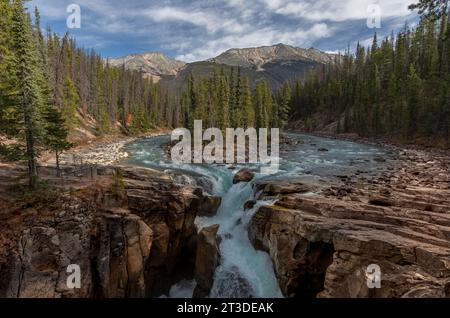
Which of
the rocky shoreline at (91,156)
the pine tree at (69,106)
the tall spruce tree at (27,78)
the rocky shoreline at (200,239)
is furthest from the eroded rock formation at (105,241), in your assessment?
the pine tree at (69,106)

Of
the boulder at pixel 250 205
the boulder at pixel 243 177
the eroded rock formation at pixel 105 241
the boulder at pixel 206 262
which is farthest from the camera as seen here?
the boulder at pixel 243 177

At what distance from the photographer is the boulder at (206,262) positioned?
16.5 metres

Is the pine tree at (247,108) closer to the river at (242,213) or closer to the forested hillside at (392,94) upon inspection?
the river at (242,213)

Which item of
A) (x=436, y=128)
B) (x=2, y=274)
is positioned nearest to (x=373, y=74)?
(x=436, y=128)

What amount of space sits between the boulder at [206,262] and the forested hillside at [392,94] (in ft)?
116

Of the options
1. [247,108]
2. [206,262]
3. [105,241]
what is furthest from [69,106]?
[206,262]

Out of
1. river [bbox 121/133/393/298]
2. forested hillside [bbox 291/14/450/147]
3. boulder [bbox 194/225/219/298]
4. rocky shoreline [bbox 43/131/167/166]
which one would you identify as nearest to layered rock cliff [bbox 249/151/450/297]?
river [bbox 121/133/393/298]

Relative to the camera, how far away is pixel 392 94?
236 feet

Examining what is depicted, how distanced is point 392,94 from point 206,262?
77.0 meters

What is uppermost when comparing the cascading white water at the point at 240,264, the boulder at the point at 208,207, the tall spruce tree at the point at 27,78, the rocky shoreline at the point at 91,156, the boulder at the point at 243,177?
the tall spruce tree at the point at 27,78

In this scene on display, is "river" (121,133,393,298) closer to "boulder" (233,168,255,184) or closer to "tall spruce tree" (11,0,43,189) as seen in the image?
"boulder" (233,168,255,184)

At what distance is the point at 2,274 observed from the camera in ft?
39.6

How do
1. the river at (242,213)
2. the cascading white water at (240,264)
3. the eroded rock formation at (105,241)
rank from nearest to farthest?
the eroded rock formation at (105,241), the cascading white water at (240,264), the river at (242,213)
